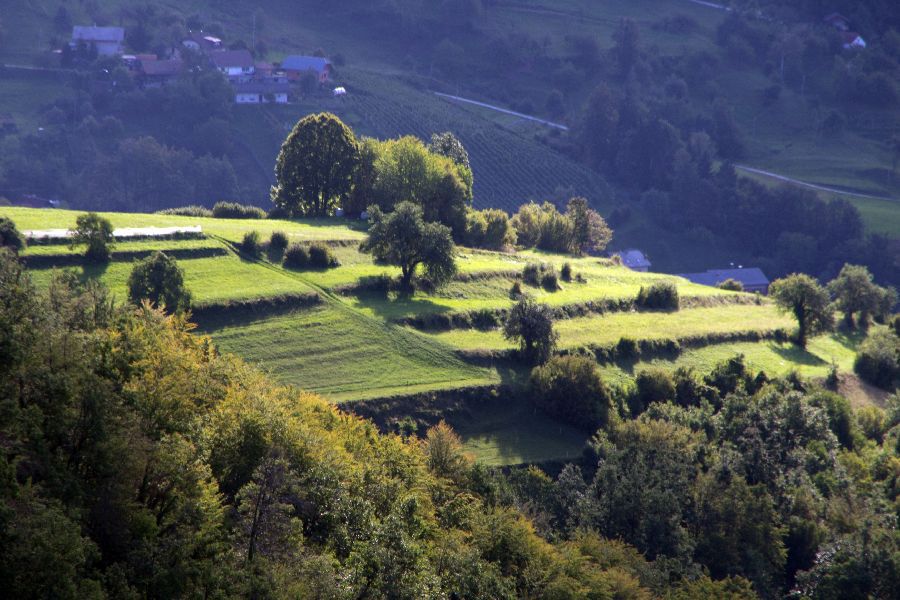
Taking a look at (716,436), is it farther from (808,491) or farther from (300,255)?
(300,255)

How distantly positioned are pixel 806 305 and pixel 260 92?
130 m

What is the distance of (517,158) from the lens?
19100 cm

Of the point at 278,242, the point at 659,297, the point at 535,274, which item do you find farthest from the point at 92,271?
the point at 659,297

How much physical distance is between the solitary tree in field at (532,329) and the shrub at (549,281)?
623 inches

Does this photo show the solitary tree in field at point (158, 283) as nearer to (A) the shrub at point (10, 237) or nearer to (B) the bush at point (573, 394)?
(A) the shrub at point (10, 237)

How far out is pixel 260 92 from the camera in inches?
7598

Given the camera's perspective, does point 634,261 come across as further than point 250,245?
Yes

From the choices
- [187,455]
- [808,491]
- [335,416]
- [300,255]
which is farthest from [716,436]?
[187,455]

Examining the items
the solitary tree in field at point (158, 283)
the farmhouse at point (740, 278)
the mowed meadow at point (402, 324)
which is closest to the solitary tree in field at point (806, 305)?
the mowed meadow at point (402, 324)

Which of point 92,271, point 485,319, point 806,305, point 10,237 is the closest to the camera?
point 10,237

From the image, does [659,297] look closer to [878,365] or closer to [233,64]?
[878,365]

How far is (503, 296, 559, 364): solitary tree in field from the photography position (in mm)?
71688

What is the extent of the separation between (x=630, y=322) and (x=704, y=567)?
98.9 ft

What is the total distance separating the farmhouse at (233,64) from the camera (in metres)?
196
